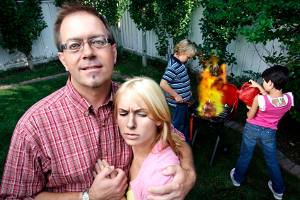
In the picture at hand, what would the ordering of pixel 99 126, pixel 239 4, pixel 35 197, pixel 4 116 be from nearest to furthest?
pixel 35 197
pixel 99 126
pixel 239 4
pixel 4 116

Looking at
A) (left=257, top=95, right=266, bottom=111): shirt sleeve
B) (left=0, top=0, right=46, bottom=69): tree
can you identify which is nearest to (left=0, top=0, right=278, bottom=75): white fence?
(left=0, top=0, right=46, bottom=69): tree

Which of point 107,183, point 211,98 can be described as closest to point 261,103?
A: point 211,98

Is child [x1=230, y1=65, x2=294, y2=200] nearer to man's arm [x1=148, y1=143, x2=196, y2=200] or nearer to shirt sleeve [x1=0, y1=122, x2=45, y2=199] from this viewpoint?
man's arm [x1=148, y1=143, x2=196, y2=200]

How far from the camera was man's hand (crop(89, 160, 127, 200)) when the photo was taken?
1915 mm

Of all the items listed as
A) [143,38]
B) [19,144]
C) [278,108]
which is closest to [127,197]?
[19,144]

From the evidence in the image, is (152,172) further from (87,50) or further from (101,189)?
(87,50)

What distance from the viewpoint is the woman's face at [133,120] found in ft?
6.91

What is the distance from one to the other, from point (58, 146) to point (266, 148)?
3.42m

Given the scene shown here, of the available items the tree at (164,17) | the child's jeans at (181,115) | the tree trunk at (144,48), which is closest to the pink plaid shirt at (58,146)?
the child's jeans at (181,115)

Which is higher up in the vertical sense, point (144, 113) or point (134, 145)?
point (144, 113)

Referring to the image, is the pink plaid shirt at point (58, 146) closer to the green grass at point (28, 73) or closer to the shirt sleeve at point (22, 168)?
the shirt sleeve at point (22, 168)

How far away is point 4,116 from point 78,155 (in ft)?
20.1

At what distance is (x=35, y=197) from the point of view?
76.5 inches

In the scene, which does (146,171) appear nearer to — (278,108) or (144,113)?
(144,113)
